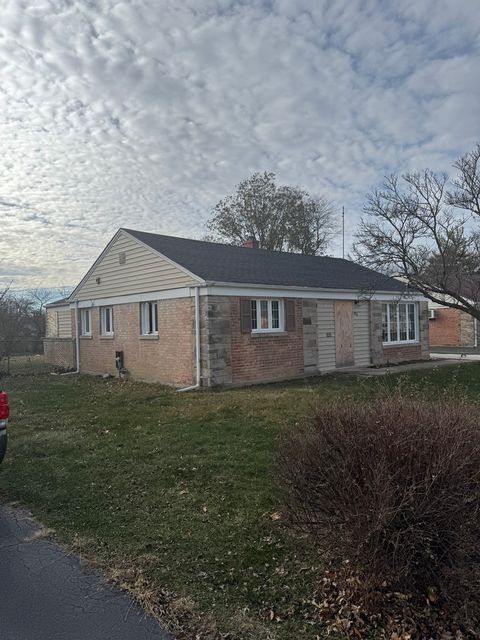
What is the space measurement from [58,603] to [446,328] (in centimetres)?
3081

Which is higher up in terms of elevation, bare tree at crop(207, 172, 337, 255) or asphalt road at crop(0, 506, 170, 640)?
bare tree at crop(207, 172, 337, 255)

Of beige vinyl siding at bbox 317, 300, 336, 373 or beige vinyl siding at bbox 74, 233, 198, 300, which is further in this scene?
beige vinyl siding at bbox 317, 300, 336, 373

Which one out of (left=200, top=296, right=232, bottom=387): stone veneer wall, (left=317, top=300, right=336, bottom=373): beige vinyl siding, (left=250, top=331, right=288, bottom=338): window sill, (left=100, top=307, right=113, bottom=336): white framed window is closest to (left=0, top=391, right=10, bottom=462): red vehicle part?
(left=200, top=296, right=232, bottom=387): stone veneer wall

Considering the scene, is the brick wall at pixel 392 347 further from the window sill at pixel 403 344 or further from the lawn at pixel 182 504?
the lawn at pixel 182 504

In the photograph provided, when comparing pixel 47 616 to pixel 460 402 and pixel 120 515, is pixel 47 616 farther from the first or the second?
pixel 460 402

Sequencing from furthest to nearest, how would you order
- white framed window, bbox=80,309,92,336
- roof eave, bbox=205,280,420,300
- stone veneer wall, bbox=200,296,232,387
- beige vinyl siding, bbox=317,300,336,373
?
white framed window, bbox=80,309,92,336 < beige vinyl siding, bbox=317,300,336,373 < roof eave, bbox=205,280,420,300 < stone veneer wall, bbox=200,296,232,387

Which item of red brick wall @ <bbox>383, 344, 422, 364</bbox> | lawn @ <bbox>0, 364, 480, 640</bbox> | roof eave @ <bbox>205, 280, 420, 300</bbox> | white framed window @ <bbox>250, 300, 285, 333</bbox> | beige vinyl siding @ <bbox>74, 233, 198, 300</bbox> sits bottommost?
lawn @ <bbox>0, 364, 480, 640</bbox>

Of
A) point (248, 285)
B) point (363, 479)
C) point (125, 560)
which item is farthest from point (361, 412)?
point (248, 285)

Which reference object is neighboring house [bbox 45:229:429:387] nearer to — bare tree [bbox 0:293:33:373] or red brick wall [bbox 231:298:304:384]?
red brick wall [bbox 231:298:304:384]

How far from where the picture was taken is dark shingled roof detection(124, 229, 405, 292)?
14.3 meters

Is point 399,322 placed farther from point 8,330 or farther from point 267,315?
point 8,330

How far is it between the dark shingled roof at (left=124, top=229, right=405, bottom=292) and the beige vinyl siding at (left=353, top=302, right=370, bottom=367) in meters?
0.78

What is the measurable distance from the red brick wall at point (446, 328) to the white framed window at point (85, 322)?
21.6 metres

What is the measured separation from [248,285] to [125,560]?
10281 mm
